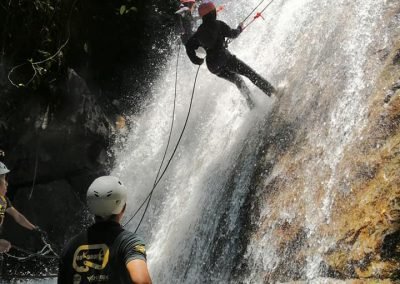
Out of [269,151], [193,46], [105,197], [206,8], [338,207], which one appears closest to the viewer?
[105,197]

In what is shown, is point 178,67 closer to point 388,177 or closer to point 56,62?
point 56,62

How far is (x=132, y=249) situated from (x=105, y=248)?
0.15m

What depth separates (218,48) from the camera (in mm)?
6586

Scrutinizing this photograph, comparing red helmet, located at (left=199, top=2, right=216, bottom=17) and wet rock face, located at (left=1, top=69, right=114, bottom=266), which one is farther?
wet rock face, located at (left=1, top=69, right=114, bottom=266)

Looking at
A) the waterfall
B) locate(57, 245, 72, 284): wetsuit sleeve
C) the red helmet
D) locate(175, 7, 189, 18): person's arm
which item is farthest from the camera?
locate(175, 7, 189, 18): person's arm

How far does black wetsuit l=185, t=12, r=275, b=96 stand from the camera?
643 cm

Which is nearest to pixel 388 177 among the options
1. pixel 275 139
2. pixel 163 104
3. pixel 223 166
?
pixel 275 139

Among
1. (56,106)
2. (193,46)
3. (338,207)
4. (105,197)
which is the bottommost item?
(56,106)

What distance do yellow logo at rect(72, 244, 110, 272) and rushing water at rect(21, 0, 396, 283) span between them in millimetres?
1959

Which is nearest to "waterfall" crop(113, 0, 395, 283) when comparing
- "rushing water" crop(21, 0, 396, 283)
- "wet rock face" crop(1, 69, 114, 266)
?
"rushing water" crop(21, 0, 396, 283)

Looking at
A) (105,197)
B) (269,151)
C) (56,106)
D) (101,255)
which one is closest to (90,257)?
(101,255)

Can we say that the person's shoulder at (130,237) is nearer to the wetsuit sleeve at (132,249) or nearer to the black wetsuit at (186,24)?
the wetsuit sleeve at (132,249)

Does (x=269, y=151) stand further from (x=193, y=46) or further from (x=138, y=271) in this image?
(x=138, y=271)

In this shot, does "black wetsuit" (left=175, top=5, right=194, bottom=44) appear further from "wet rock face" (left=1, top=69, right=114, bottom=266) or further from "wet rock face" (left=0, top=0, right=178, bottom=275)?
"wet rock face" (left=1, top=69, right=114, bottom=266)
